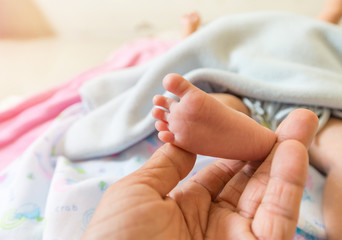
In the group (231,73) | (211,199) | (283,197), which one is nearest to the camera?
(283,197)

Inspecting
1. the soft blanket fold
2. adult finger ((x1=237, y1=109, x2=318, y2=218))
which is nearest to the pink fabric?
the soft blanket fold

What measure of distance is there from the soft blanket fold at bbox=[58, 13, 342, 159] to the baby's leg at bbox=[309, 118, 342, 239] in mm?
58

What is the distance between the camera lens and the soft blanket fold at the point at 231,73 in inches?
22.8

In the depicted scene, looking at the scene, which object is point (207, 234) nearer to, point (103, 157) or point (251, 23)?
point (103, 157)

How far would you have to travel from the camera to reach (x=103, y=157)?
0.63m

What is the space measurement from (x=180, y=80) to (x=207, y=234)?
0.71ft

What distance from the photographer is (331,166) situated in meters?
0.51

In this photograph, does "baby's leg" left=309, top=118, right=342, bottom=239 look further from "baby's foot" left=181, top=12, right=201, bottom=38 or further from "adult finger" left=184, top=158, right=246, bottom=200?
"baby's foot" left=181, top=12, right=201, bottom=38

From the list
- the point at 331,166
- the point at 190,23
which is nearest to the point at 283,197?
the point at 331,166

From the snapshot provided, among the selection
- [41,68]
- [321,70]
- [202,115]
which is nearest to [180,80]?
[202,115]

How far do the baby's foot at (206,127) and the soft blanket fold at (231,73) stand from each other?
18 cm

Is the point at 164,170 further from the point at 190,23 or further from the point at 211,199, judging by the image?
the point at 190,23

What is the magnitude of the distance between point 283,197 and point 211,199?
0.13 m

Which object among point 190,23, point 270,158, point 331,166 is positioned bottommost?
point 331,166
